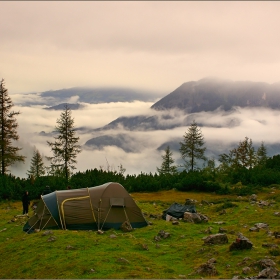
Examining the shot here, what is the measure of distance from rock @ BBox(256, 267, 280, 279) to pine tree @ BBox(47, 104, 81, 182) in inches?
1717

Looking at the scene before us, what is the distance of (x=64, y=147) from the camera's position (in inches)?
2135

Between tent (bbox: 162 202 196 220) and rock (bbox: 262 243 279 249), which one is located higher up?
rock (bbox: 262 243 279 249)

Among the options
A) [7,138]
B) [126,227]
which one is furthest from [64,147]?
[126,227]

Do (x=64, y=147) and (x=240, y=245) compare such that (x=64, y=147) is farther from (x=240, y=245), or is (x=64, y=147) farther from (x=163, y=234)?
(x=240, y=245)

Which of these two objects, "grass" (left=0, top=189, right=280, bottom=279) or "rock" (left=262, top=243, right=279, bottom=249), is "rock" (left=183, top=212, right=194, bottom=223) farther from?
"rock" (left=262, top=243, right=279, bottom=249)

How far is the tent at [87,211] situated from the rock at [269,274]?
33.7 feet

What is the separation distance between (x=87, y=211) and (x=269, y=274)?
11.2m

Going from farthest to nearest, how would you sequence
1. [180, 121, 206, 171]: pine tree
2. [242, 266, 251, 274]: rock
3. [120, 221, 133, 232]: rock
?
[180, 121, 206, 171]: pine tree < [120, 221, 133, 232]: rock < [242, 266, 251, 274]: rock

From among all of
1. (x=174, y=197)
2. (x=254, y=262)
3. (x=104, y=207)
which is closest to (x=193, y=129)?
(x=174, y=197)

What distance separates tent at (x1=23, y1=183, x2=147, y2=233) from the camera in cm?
2061

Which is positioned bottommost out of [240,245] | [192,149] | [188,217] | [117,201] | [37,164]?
[188,217]

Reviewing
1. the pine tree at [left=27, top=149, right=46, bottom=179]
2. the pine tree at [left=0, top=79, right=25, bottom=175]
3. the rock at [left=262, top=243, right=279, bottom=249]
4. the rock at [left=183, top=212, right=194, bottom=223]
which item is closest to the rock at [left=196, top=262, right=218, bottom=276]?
the rock at [left=262, top=243, right=279, bottom=249]

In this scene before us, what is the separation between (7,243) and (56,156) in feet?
120

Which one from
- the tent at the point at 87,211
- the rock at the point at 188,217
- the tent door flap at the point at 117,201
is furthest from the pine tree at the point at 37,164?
the rock at the point at 188,217
